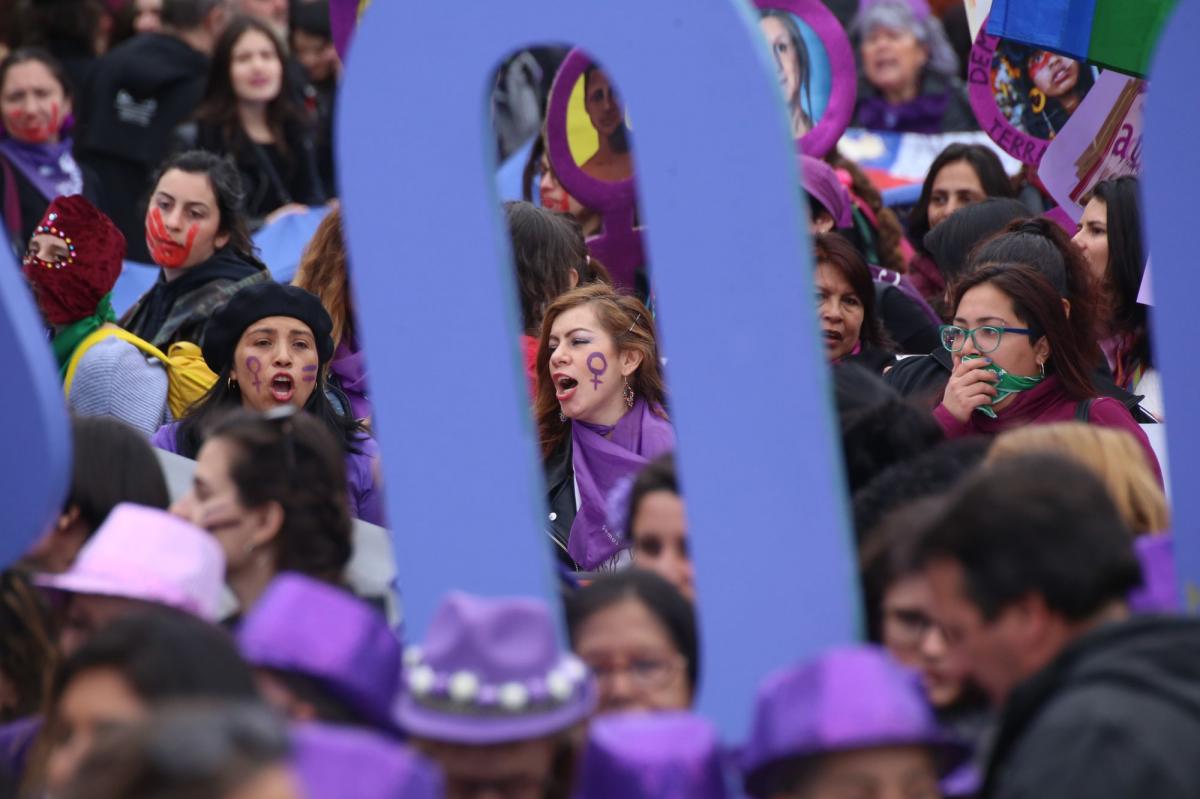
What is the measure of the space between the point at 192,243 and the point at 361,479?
1.51 m

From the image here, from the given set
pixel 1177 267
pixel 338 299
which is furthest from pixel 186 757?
pixel 338 299

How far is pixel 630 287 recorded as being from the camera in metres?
7.12

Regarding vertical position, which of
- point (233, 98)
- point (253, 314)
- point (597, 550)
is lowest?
point (597, 550)

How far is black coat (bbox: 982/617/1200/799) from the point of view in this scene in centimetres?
251

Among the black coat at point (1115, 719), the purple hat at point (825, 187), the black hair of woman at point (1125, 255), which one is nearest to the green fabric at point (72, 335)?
the purple hat at point (825, 187)

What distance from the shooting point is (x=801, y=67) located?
22.9 feet

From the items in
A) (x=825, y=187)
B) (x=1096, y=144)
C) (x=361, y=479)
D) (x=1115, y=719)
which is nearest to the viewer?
(x=1115, y=719)

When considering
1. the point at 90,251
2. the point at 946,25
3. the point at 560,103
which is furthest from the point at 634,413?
the point at 946,25

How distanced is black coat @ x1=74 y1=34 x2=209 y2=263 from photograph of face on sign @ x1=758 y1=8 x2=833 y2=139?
294cm

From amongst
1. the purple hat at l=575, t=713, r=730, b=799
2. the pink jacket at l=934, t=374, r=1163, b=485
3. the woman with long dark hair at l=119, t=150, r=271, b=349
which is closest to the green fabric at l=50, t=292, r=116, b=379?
the woman with long dark hair at l=119, t=150, r=271, b=349

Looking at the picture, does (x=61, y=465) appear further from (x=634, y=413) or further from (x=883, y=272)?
(x=883, y=272)

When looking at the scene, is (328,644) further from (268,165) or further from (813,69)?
(268,165)

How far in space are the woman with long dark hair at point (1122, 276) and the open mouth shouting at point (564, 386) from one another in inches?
64.2

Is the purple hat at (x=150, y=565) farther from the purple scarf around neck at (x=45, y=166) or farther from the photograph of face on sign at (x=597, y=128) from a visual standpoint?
the purple scarf around neck at (x=45, y=166)
